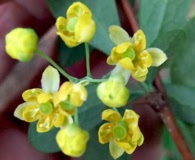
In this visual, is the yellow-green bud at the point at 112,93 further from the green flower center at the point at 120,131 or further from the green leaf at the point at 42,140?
the green leaf at the point at 42,140

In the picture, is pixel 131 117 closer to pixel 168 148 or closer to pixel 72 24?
pixel 72 24

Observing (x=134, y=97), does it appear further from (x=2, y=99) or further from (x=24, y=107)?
(x=2, y=99)

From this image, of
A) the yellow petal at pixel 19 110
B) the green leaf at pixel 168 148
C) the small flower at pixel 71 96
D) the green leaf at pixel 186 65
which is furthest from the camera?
the green leaf at pixel 168 148

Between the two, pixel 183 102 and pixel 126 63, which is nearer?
pixel 126 63

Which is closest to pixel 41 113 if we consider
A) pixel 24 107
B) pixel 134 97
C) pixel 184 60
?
pixel 24 107

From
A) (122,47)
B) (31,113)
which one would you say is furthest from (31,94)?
(122,47)

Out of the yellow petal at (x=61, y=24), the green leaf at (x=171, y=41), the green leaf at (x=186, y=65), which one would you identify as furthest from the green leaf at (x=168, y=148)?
the yellow petal at (x=61, y=24)
